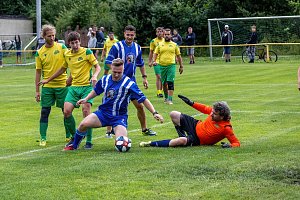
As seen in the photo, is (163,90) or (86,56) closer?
(86,56)

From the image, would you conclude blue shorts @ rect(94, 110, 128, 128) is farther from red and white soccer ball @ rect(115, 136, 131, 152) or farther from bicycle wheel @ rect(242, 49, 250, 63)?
bicycle wheel @ rect(242, 49, 250, 63)

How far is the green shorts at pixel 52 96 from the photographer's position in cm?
1319

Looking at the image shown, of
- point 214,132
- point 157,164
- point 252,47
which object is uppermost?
point 252,47

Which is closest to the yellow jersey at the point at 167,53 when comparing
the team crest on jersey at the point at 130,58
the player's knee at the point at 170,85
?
the player's knee at the point at 170,85

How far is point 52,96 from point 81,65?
91 cm

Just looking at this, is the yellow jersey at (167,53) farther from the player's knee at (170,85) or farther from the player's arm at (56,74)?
the player's arm at (56,74)

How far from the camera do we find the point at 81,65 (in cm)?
1275

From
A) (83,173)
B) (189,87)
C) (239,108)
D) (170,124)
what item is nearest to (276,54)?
(189,87)

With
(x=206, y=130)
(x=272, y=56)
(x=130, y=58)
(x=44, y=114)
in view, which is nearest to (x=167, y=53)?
(x=130, y=58)

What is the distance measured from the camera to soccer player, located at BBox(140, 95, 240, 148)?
11.9 meters

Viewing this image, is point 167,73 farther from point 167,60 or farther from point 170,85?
point 170,85

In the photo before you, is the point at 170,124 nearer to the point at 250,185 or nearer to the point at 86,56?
the point at 86,56

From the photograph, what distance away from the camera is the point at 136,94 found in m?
11.8

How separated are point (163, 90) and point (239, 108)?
331cm
